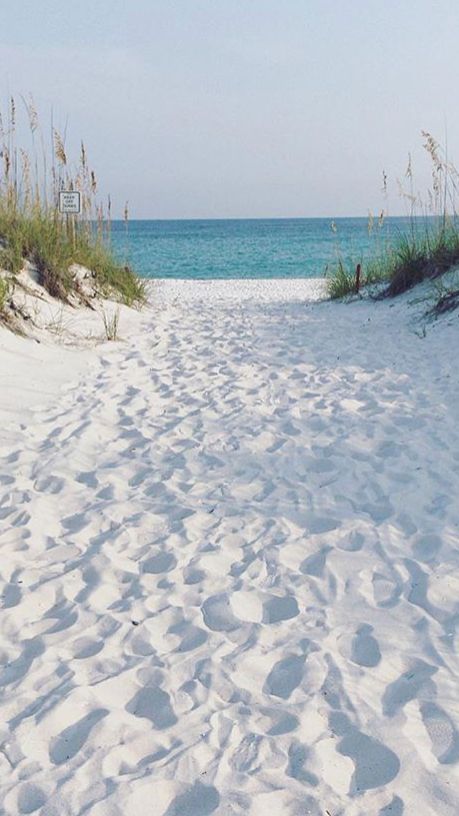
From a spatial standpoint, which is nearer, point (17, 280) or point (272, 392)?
point (272, 392)

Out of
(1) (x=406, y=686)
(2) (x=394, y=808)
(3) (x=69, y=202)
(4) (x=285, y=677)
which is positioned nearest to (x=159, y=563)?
(4) (x=285, y=677)

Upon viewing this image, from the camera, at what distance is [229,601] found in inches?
94.7

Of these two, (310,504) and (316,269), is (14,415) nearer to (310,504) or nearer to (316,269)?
(310,504)

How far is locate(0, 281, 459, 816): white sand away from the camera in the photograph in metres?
1.67

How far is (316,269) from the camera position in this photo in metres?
23.9

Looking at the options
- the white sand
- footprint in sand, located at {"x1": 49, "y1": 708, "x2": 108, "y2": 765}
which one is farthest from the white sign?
footprint in sand, located at {"x1": 49, "y1": 708, "x2": 108, "y2": 765}

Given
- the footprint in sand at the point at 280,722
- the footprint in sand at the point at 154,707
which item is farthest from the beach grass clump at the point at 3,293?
the footprint in sand at the point at 280,722

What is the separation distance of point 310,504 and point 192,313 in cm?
712

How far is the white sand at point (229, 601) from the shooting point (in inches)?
65.8

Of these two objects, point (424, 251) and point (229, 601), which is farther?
point (424, 251)

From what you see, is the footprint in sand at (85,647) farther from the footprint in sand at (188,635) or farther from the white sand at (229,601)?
the footprint in sand at (188,635)

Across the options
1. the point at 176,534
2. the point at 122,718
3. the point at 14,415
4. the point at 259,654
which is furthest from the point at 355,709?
the point at 14,415

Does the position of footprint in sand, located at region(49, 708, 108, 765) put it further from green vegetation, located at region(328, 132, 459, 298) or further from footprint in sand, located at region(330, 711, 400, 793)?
green vegetation, located at region(328, 132, 459, 298)

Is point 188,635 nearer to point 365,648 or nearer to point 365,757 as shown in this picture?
point 365,648
